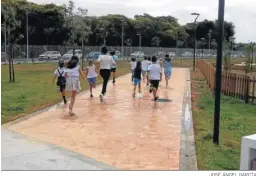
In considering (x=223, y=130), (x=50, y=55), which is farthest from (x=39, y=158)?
(x=50, y=55)

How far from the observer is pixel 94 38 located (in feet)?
210

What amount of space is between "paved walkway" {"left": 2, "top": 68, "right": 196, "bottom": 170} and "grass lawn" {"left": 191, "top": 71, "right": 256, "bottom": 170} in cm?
41

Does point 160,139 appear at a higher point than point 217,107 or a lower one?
lower

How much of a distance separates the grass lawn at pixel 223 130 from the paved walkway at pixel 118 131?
0.41 m

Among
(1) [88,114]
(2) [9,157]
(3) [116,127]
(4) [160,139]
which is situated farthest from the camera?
(1) [88,114]

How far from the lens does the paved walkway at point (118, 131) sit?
634 cm

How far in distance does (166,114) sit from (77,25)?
72.1 feet

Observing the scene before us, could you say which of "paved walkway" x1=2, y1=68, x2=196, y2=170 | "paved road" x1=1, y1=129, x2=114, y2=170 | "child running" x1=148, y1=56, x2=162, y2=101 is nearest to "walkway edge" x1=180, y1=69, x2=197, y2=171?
"paved walkway" x1=2, y1=68, x2=196, y2=170

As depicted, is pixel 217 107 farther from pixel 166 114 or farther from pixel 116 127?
pixel 166 114

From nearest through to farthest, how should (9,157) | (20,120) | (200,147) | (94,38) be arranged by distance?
1. (9,157)
2. (200,147)
3. (20,120)
4. (94,38)

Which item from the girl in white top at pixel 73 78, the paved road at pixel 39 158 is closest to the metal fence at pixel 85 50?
the girl in white top at pixel 73 78

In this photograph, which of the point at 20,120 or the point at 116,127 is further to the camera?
the point at 20,120

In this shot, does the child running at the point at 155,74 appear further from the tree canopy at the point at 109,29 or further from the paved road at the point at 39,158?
the tree canopy at the point at 109,29

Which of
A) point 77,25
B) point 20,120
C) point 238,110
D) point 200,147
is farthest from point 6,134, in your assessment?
point 77,25
